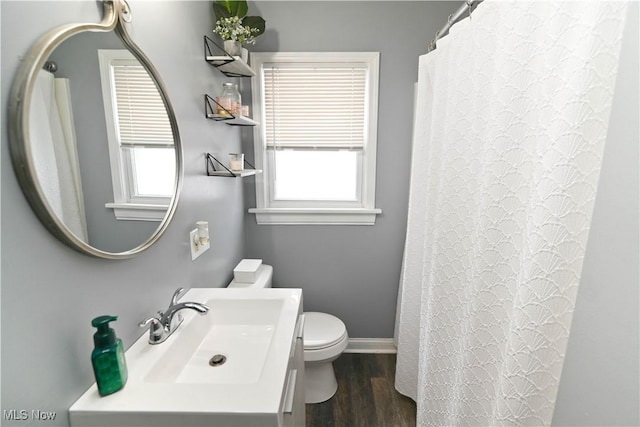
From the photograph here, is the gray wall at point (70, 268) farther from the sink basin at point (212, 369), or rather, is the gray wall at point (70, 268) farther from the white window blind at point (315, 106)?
the white window blind at point (315, 106)

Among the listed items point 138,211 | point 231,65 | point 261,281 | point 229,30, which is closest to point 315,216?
point 261,281

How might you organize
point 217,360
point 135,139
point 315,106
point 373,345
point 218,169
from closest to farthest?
point 135,139
point 217,360
point 218,169
point 315,106
point 373,345

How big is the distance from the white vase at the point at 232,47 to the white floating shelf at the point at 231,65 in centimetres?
4

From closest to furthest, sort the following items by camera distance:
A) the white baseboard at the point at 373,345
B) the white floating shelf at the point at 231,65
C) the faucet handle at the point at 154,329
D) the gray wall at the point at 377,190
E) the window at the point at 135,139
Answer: the window at the point at 135,139 → the faucet handle at the point at 154,329 → the white floating shelf at the point at 231,65 → the gray wall at the point at 377,190 → the white baseboard at the point at 373,345

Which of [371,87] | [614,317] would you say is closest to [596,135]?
[614,317]

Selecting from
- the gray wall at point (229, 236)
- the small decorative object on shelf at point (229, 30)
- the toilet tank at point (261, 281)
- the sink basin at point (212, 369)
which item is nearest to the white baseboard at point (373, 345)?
the gray wall at point (229, 236)

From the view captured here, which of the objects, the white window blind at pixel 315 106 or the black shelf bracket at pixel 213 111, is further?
the white window blind at pixel 315 106

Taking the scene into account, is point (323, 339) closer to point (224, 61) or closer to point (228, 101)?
point (228, 101)

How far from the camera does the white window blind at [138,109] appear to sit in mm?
911

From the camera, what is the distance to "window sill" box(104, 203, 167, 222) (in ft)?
2.95

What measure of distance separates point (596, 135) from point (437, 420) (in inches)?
50.6

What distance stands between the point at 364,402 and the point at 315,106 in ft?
6.01

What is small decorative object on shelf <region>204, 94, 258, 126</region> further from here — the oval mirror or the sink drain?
the sink drain

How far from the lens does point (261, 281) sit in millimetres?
1842
